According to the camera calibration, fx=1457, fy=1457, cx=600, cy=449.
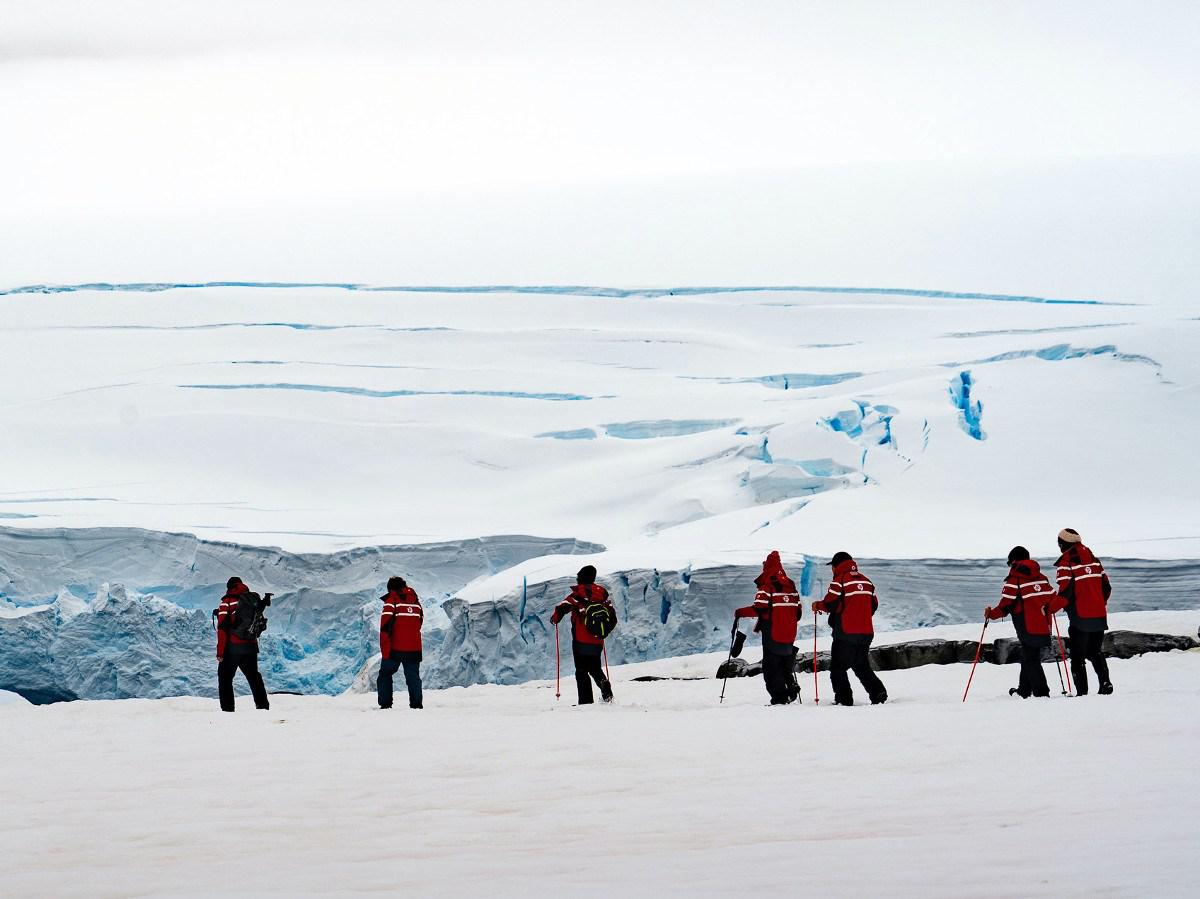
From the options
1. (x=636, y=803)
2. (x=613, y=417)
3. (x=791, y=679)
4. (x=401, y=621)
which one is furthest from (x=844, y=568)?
(x=613, y=417)

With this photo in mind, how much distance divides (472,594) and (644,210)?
25.2 meters

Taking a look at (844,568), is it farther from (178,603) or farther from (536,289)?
(536,289)

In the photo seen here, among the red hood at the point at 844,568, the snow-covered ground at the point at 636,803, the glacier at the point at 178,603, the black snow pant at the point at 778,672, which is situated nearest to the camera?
the snow-covered ground at the point at 636,803

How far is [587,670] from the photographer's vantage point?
33.3 feet

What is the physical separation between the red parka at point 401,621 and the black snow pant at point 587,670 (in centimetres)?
117

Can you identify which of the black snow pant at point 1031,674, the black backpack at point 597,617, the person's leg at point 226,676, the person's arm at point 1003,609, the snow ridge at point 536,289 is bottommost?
the black snow pant at point 1031,674

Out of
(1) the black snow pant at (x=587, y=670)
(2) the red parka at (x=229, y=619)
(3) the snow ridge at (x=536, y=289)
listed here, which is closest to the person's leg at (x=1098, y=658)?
→ (1) the black snow pant at (x=587, y=670)

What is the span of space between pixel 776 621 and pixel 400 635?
274cm

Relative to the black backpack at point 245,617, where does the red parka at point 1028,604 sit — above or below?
below

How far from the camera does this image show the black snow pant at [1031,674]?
9.01 m

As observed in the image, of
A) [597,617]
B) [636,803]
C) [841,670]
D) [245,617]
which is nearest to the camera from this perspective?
[636,803]

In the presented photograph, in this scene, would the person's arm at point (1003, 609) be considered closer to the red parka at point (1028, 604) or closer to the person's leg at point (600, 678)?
the red parka at point (1028, 604)

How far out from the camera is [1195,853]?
415cm

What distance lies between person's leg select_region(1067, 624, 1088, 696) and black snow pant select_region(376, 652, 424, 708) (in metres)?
4.44
